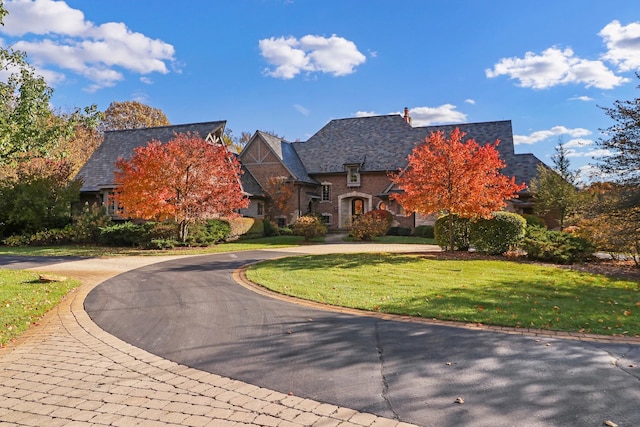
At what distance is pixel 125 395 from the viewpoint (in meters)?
4.07

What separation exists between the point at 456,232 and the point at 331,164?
1962 centimetres

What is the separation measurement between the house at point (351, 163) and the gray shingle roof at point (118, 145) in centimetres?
545

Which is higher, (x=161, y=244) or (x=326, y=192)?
(x=326, y=192)

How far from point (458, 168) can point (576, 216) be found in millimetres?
4361

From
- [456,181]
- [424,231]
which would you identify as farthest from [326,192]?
[456,181]

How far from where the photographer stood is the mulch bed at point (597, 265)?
11727 millimetres

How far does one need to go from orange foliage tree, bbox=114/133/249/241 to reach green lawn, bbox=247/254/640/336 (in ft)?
24.3

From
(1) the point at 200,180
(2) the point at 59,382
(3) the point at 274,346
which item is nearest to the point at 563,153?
(1) the point at 200,180

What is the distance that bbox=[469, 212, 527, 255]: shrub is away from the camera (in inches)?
611

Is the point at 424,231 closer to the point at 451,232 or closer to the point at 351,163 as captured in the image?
the point at 351,163

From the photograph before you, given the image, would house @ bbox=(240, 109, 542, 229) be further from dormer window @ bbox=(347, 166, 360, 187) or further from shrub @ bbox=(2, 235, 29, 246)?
shrub @ bbox=(2, 235, 29, 246)

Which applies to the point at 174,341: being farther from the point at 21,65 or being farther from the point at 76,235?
the point at 76,235

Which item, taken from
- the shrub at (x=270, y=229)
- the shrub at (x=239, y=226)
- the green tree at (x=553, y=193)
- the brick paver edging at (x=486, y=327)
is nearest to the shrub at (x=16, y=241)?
the shrub at (x=239, y=226)

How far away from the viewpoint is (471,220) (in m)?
16.0
